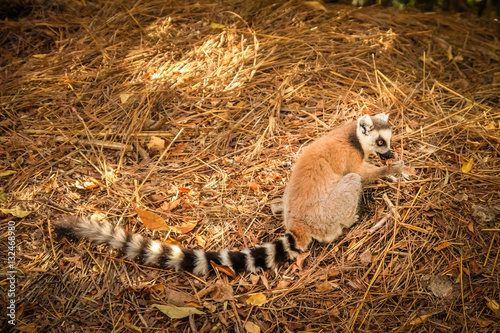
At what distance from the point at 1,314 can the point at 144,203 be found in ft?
4.22

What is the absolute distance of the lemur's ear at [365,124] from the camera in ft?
10.5

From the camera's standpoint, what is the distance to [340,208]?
9.75 feet

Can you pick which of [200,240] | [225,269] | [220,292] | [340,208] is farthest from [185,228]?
[340,208]

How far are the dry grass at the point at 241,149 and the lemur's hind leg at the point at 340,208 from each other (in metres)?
0.10

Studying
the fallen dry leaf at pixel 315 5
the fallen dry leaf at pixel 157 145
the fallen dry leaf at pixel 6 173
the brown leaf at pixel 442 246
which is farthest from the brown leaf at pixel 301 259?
the fallen dry leaf at pixel 315 5

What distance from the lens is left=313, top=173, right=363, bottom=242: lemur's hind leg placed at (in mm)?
2938

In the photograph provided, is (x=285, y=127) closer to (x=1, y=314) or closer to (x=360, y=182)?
(x=360, y=182)

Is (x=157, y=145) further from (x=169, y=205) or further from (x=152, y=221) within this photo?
(x=152, y=221)

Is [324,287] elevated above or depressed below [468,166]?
below

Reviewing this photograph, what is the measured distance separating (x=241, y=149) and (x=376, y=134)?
1.33m

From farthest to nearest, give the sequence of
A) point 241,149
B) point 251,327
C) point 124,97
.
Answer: point 124,97 → point 241,149 → point 251,327

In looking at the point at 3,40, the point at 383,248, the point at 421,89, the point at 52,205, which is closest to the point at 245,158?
the point at 383,248

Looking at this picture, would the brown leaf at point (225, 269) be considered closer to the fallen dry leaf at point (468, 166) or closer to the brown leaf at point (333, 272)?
the brown leaf at point (333, 272)

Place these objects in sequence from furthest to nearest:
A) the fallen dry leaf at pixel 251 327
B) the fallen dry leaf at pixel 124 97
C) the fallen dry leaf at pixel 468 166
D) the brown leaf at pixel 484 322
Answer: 1. the fallen dry leaf at pixel 124 97
2. the fallen dry leaf at pixel 468 166
3. the fallen dry leaf at pixel 251 327
4. the brown leaf at pixel 484 322
